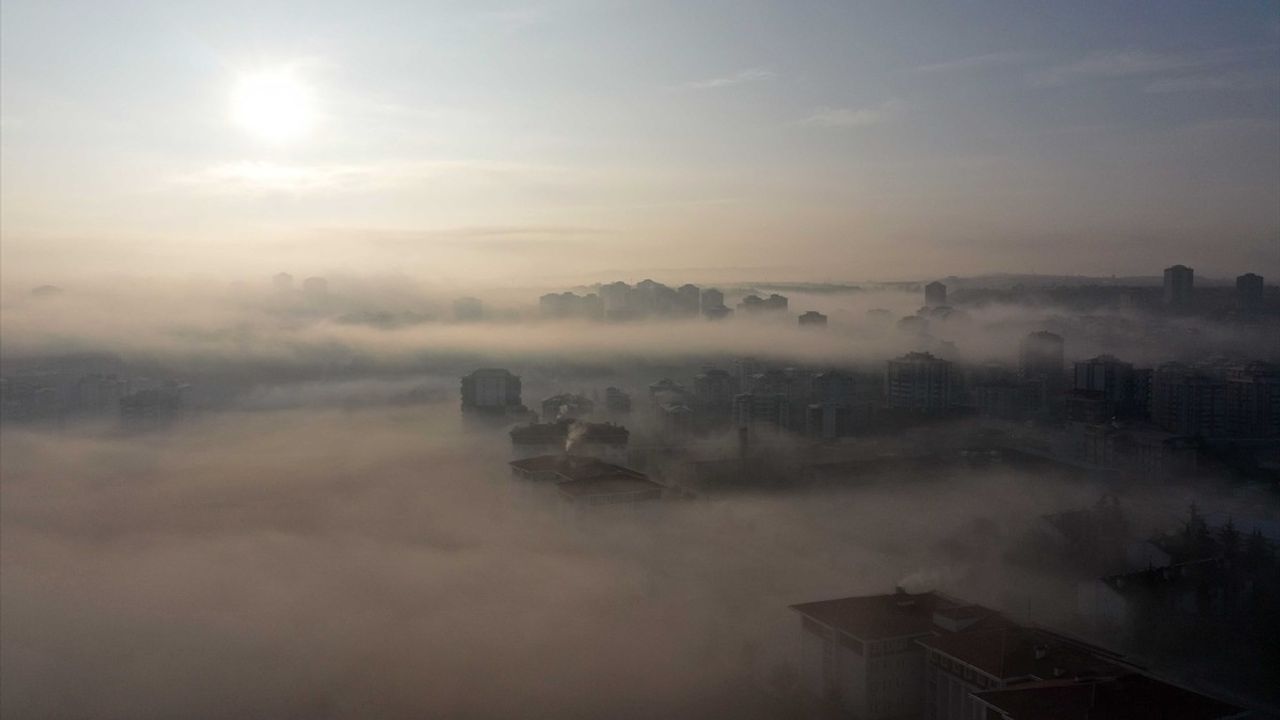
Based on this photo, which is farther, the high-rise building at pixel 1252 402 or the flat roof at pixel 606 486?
the flat roof at pixel 606 486

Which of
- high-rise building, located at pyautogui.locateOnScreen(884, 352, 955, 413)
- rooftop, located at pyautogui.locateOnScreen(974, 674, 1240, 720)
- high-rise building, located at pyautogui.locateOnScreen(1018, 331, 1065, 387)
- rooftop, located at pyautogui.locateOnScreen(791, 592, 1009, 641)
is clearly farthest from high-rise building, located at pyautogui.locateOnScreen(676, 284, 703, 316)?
rooftop, located at pyautogui.locateOnScreen(974, 674, 1240, 720)

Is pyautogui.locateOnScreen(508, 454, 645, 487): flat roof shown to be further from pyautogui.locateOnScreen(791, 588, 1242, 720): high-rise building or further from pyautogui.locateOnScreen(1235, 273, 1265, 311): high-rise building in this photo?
pyautogui.locateOnScreen(1235, 273, 1265, 311): high-rise building

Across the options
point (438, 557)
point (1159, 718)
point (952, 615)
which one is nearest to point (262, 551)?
point (438, 557)

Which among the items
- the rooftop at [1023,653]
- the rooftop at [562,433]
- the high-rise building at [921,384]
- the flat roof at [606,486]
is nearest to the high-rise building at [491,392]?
the rooftop at [562,433]

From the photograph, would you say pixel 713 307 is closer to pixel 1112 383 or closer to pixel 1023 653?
pixel 1112 383

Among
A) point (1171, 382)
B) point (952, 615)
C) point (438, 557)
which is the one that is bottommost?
point (438, 557)

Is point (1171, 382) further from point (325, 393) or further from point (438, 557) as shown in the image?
point (325, 393)

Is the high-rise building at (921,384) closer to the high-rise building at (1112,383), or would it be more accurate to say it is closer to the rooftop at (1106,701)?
the high-rise building at (1112,383)
